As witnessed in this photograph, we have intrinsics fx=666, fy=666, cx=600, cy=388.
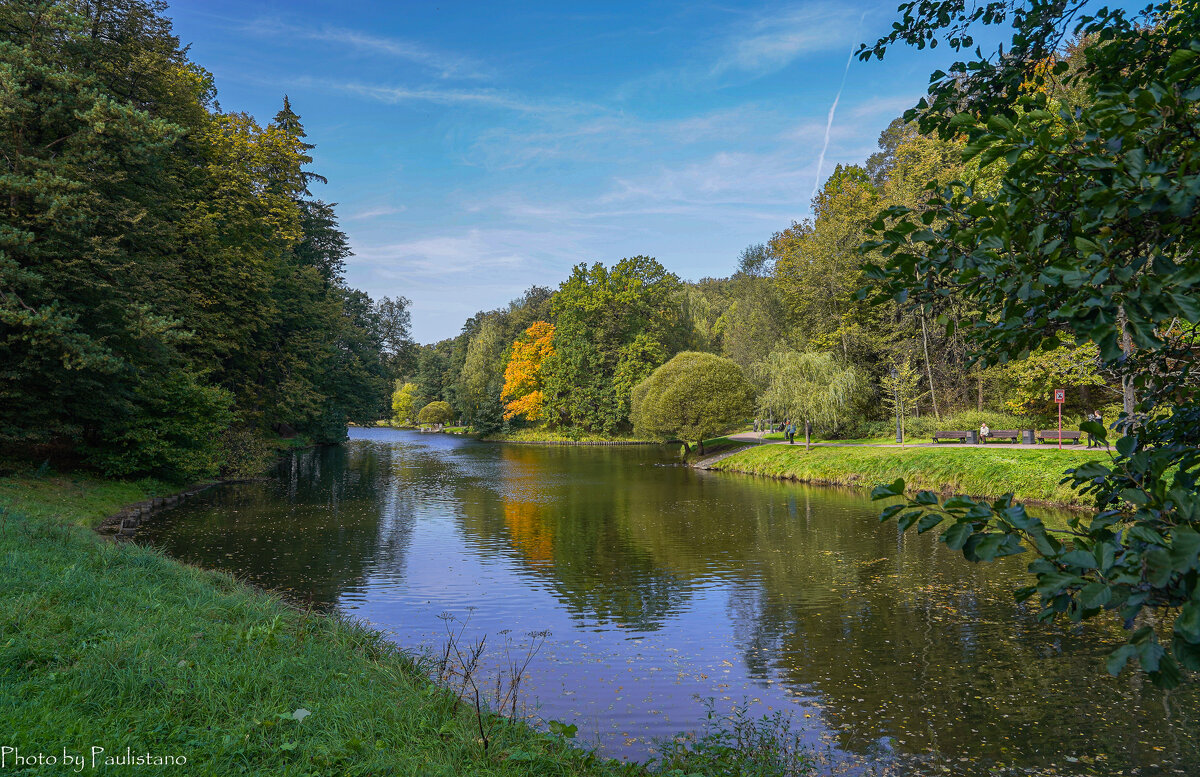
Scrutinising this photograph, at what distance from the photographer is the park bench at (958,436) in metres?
29.9

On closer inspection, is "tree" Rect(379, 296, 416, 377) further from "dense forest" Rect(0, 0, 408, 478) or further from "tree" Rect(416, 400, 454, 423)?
"dense forest" Rect(0, 0, 408, 478)

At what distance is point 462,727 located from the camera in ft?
A: 18.3

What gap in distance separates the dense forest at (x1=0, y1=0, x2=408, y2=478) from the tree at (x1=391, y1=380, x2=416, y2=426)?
3115 inches

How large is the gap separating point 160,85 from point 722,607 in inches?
1083

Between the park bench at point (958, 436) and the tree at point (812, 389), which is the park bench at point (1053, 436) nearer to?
the park bench at point (958, 436)

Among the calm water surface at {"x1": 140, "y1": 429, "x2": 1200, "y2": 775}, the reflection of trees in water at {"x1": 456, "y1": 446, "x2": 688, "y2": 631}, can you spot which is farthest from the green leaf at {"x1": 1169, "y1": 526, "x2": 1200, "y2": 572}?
the reflection of trees in water at {"x1": 456, "y1": 446, "x2": 688, "y2": 631}

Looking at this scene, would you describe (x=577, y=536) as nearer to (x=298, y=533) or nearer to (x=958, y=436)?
(x=298, y=533)

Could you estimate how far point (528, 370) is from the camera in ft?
232

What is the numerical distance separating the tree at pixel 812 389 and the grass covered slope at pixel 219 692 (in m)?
30.3

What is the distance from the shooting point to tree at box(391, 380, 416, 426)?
114856mm

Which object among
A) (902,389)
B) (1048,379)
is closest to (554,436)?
(902,389)

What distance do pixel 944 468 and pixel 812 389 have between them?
1132 cm

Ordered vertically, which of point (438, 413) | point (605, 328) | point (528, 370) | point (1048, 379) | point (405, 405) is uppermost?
point (605, 328)

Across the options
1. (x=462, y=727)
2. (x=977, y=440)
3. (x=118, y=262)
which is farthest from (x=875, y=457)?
(x=118, y=262)
